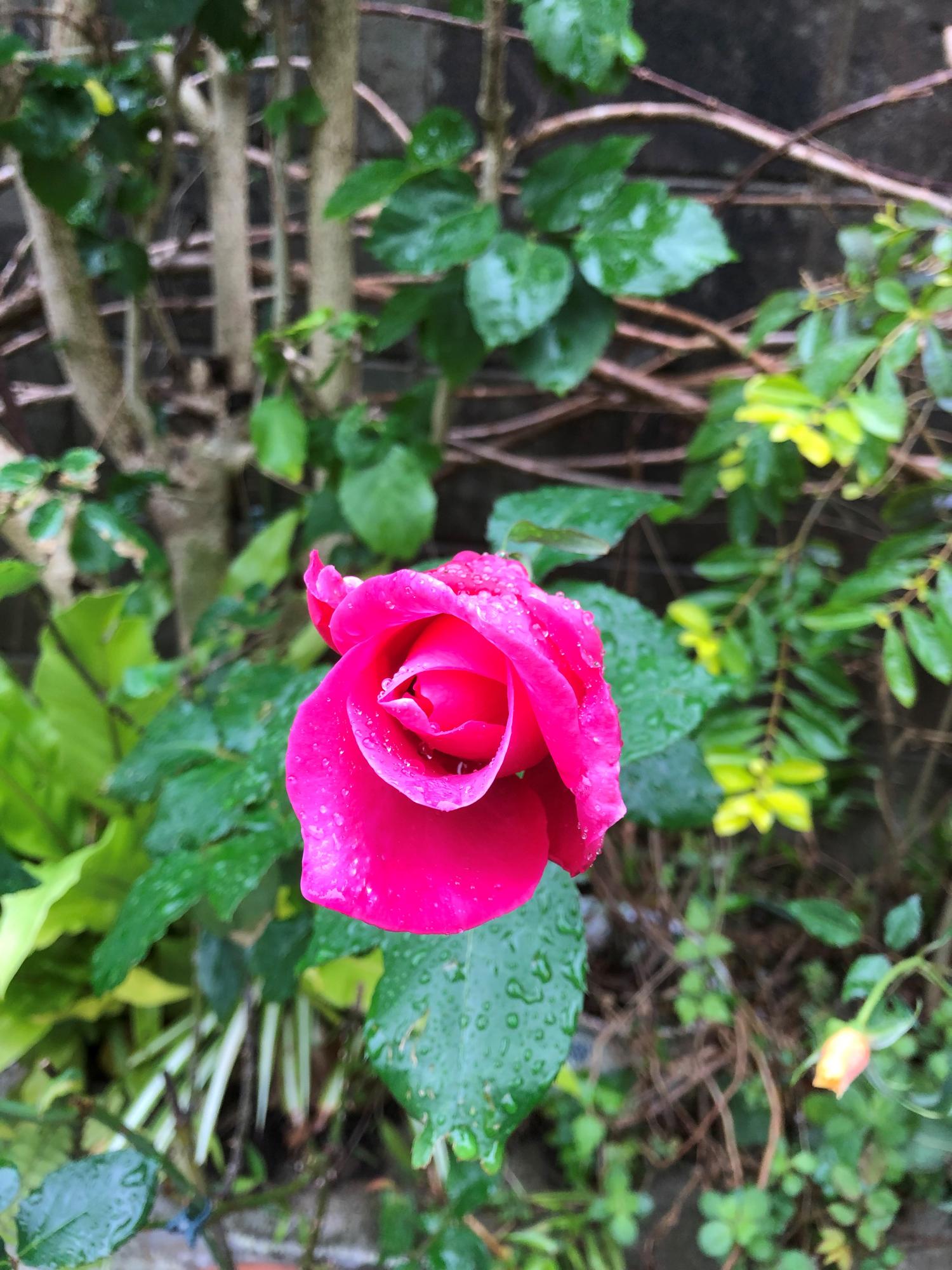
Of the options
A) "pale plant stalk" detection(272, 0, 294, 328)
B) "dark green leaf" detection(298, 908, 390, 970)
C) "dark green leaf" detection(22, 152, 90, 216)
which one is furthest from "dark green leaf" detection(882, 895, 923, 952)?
"dark green leaf" detection(22, 152, 90, 216)

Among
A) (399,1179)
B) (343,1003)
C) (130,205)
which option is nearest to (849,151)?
(130,205)

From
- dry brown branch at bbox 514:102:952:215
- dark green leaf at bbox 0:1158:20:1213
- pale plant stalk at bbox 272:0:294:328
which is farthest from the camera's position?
dry brown branch at bbox 514:102:952:215

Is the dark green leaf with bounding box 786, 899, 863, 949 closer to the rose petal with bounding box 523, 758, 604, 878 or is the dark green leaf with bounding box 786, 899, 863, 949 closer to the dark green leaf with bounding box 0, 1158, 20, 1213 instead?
the rose petal with bounding box 523, 758, 604, 878

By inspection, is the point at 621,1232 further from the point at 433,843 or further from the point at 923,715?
the point at 923,715

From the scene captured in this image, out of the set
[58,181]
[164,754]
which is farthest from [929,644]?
[58,181]

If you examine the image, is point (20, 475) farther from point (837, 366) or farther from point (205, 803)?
point (837, 366)

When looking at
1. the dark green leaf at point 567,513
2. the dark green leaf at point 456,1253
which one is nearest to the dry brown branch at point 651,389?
the dark green leaf at point 567,513
